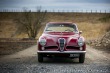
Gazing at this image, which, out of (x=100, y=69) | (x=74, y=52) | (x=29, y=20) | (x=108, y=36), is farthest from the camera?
(x=29, y=20)

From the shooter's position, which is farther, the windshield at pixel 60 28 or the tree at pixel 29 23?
the tree at pixel 29 23

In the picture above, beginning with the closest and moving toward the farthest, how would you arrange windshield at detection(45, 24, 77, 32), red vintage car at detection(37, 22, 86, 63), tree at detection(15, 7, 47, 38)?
red vintage car at detection(37, 22, 86, 63) < windshield at detection(45, 24, 77, 32) < tree at detection(15, 7, 47, 38)

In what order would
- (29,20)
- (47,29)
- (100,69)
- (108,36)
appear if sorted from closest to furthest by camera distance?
(100,69), (47,29), (108,36), (29,20)

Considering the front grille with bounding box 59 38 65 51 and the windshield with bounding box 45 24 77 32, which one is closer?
the front grille with bounding box 59 38 65 51

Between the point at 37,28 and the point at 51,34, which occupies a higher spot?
the point at 51,34

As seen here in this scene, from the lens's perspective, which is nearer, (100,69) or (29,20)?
(100,69)

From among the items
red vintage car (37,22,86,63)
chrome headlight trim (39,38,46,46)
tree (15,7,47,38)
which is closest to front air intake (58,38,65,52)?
red vintage car (37,22,86,63)

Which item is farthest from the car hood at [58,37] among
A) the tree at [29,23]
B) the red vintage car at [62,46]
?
the tree at [29,23]

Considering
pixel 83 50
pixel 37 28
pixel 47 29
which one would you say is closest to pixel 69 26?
pixel 47 29

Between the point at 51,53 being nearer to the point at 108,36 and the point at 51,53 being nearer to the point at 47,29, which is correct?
the point at 47,29

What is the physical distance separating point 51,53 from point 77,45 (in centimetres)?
97

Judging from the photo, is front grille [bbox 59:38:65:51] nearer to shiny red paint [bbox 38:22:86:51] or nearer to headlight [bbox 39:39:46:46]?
shiny red paint [bbox 38:22:86:51]

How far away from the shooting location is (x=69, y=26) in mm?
15555

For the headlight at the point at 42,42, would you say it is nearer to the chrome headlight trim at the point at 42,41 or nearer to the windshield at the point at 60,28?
the chrome headlight trim at the point at 42,41
